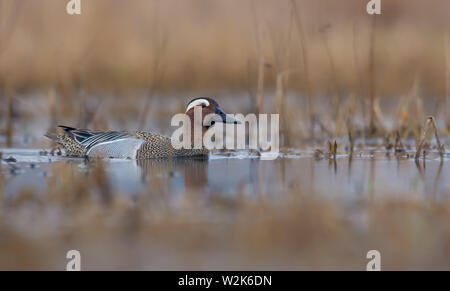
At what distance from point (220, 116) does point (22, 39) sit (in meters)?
6.26

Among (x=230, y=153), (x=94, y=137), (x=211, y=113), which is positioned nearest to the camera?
(x=94, y=137)

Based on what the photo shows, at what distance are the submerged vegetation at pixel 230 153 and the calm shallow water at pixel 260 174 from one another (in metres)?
0.03

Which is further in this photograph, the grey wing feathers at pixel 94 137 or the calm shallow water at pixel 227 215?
the grey wing feathers at pixel 94 137

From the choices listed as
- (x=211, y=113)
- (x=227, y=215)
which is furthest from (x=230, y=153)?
(x=227, y=215)

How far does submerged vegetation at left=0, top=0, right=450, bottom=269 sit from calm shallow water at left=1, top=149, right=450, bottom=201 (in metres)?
0.03

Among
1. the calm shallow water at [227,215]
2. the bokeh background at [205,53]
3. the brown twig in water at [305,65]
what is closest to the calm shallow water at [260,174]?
the calm shallow water at [227,215]

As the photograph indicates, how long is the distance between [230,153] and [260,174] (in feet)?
6.40

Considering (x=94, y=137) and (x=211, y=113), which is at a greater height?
(x=211, y=113)

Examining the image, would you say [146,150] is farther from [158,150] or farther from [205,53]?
[205,53]

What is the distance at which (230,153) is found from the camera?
364 inches

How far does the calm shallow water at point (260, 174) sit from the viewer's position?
6.35 m

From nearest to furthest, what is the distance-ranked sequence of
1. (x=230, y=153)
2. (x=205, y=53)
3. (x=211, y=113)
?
(x=230, y=153) → (x=211, y=113) → (x=205, y=53)

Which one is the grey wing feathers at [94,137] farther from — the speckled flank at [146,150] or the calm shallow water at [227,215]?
the calm shallow water at [227,215]
